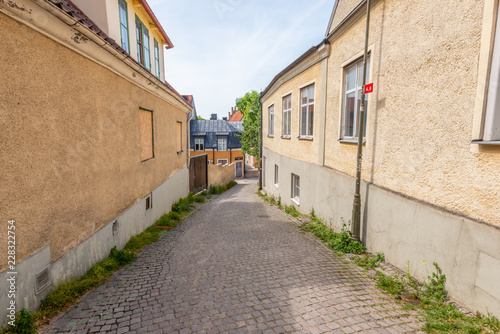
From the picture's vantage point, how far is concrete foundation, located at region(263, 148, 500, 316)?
296 centimetres

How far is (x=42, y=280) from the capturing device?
3303 mm

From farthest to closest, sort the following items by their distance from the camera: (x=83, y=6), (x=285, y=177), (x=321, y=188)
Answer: (x=285, y=177) → (x=321, y=188) → (x=83, y=6)

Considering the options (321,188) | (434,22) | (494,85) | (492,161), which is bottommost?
(321,188)

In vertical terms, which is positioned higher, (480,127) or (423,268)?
(480,127)

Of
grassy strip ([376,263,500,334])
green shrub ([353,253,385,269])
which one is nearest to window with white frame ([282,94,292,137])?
green shrub ([353,253,385,269])

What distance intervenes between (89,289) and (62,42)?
366 cm

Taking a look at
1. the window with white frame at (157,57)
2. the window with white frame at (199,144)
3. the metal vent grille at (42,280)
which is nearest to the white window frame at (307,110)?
the window with white frame at (157,57)

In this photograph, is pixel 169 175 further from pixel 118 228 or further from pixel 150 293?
pixel 150 293

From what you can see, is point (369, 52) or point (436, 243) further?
point (369, 52)

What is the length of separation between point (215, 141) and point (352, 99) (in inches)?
1261

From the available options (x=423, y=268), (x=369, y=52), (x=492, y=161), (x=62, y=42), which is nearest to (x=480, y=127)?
(x=492, y=161)

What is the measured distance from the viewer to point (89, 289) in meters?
4.01

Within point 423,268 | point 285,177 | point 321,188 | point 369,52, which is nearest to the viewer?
point 423,268

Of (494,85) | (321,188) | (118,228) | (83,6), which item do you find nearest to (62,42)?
(83,6)
